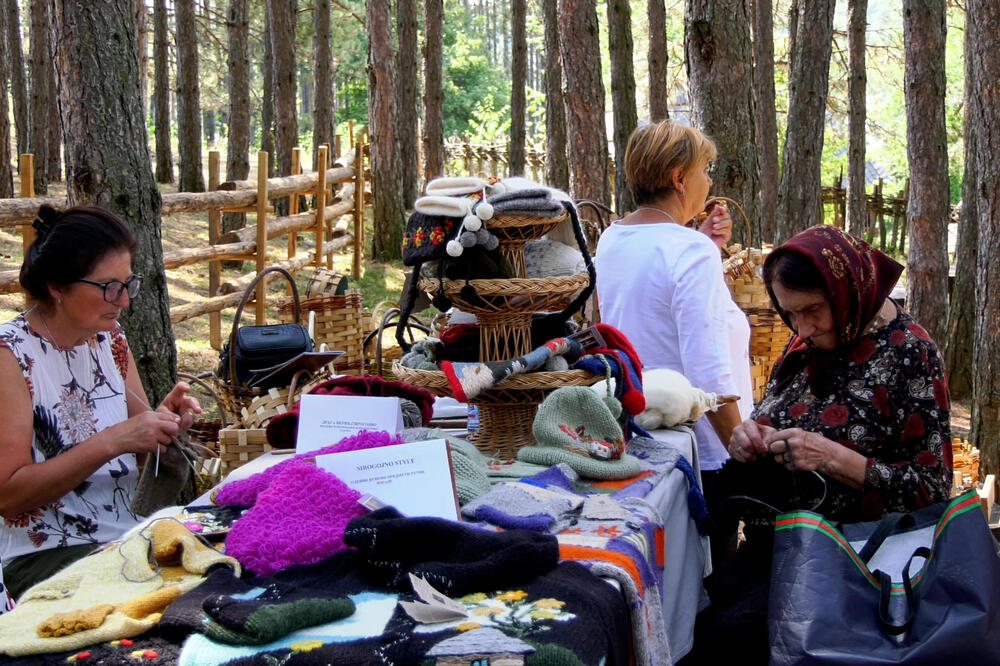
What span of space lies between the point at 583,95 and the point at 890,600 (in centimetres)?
891

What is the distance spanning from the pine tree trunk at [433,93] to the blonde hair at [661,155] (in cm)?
1303

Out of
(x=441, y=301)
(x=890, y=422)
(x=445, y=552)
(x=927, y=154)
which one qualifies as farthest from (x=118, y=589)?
(x=927, y=154)

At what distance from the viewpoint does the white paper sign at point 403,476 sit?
218 centimetres

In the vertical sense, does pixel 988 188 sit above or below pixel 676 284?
above

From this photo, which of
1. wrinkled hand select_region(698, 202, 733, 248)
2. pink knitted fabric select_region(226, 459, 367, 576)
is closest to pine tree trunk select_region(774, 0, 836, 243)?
wrinkled hand select_region(698, 202, 733, 248)

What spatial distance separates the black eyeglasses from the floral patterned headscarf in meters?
1.80

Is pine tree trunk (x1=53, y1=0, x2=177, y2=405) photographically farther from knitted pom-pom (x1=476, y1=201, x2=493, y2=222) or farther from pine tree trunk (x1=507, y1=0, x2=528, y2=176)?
pine tree trunk (x1=507, y1=0, x2=528, y2=176)

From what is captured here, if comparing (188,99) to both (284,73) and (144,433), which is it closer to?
(284,73)

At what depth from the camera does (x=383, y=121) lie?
15.0 meters

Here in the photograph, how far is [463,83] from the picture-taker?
1893 inches

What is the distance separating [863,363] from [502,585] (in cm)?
147

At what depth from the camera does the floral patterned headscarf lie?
9.00 feet

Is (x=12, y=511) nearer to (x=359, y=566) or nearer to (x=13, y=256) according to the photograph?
(x=359, y=566)

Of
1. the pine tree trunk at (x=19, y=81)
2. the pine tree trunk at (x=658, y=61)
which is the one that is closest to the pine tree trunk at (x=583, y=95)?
the pine tree trunk at (x=658, y=61)
